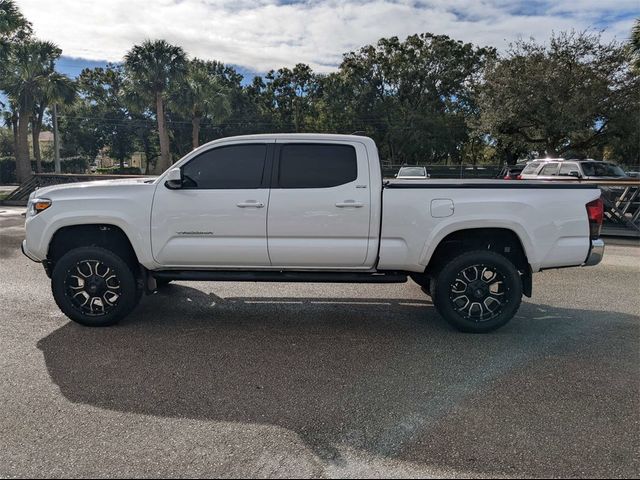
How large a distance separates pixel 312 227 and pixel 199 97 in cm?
3406

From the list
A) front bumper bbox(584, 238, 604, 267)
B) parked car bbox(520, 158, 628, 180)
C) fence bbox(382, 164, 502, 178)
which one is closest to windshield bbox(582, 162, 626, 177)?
parked car bbox(520, 158, 628, 180)

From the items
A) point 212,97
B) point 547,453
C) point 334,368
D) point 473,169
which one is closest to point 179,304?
point 334,368

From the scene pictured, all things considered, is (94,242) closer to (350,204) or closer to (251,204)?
(251,204)

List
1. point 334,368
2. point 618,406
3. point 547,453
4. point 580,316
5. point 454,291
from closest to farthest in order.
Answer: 1. point 547,453
2. point 618,406
3. point 334,368
4. point 454,291
5. point 580,316

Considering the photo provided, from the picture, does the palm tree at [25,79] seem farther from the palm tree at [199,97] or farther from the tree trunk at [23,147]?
the palm tree at [199,97]

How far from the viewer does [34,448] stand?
2.89 m

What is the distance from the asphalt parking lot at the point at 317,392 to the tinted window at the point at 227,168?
152 cm

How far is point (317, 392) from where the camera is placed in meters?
3.61

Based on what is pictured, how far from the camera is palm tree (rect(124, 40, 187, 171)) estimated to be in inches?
1217

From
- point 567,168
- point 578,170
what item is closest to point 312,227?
point 578,170

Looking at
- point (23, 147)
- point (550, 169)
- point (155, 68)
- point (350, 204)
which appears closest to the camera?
point (350, 204)

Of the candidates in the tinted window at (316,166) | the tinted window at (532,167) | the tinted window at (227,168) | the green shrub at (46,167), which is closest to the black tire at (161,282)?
the tinted window at (227,168)

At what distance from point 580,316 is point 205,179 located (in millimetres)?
4476

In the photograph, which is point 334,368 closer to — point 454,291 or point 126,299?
point 454,291
